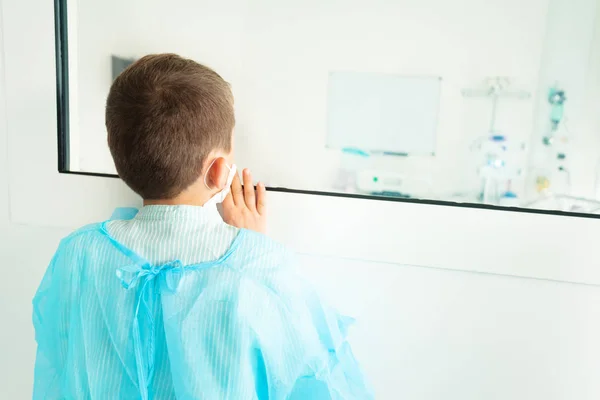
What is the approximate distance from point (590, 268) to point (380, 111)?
0.42 meters

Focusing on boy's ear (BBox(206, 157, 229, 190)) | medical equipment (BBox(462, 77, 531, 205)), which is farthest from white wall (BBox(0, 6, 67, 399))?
medical equipment (BBox(462, 77, 531, 205))

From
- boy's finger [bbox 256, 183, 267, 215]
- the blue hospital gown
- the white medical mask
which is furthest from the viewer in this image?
boy's finger [bbox 256, 183, 267, 215]

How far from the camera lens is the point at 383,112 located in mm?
885

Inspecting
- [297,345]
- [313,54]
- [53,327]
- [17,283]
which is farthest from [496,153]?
[17,283]

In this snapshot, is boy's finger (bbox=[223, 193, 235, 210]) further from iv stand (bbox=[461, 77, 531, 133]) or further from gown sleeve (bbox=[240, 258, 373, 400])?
iv stand (bbox=[461, 77, 531, 133])

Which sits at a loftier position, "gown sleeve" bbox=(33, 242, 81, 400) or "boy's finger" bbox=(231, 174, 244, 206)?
"boy's finger" bbox=(231, 174, 244, 206)

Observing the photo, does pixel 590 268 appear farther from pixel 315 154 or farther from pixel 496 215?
pixel 315 154

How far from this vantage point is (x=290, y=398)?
749mm

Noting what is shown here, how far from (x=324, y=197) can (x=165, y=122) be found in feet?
1.05

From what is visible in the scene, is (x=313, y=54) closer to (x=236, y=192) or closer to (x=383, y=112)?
(x=383, y=112)

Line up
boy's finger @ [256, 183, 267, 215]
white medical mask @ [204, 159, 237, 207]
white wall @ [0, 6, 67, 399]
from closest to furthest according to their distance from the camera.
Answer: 1. white medical mask @ [204, 159, 237, 207]
2. boy's finger @ [256, 183, 267, 215]
3. white wall @ [0, 6, 67, 399]

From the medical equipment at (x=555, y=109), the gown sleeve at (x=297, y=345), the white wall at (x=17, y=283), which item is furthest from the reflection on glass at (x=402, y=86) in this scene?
the white wall at (x=17, y=283)

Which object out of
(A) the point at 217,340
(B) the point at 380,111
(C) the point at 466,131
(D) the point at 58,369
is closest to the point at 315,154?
(B) the point at 380,111

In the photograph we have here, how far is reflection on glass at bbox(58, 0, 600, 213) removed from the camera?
2.68ft
